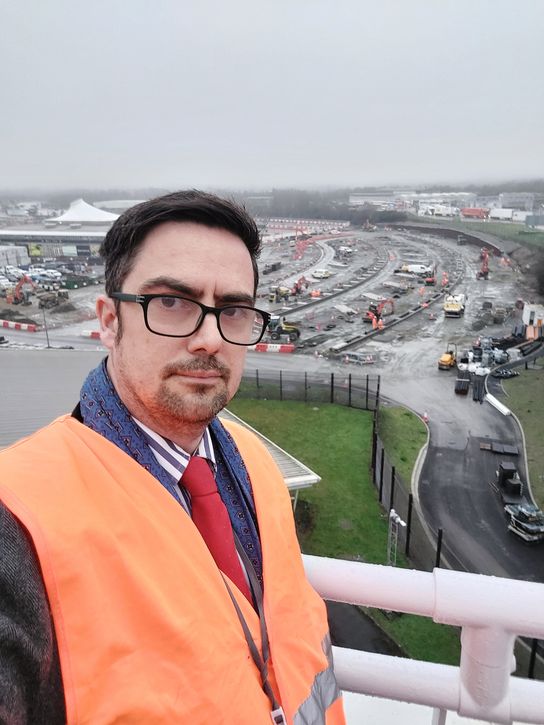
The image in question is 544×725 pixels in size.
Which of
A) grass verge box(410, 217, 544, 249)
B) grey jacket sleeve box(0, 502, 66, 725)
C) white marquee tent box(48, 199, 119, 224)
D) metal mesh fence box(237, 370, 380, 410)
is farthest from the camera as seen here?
white marquee tent box(48, 199, 119, 224)

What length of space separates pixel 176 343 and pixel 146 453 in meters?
0.26

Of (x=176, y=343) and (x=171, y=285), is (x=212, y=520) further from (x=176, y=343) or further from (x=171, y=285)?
(x=171, y=285)

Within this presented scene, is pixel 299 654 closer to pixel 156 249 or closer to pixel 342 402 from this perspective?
pixel 156 249

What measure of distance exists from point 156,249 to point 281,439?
12657 mm

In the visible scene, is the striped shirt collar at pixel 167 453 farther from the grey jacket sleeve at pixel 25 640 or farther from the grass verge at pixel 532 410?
the grass verge at pixel 532 410

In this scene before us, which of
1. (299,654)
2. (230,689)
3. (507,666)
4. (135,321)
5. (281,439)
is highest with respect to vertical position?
→ (135,321)

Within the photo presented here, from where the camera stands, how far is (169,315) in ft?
3.65

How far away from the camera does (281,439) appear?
1353cm

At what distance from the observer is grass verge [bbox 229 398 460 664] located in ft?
23.7

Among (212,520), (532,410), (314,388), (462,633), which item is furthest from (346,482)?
(212,520)

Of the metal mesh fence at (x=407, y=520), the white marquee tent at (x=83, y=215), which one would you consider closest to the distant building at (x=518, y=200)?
the white marquee tent at (x=83, y=215)

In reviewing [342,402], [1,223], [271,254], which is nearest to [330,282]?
[271,254]

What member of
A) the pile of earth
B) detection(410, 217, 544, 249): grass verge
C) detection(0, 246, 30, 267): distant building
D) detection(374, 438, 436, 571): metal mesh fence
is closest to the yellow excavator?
detection(374, 438, 436, 571): metal mesh fence

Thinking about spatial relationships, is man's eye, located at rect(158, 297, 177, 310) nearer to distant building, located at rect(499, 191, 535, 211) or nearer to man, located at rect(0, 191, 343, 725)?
man, located at rect(0, 191, 343, 725)
